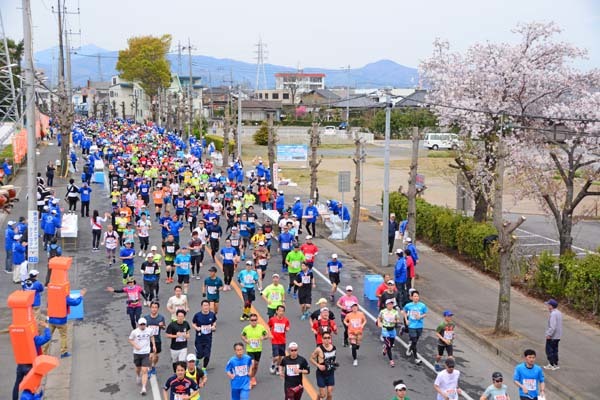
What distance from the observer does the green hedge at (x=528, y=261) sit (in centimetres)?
1708

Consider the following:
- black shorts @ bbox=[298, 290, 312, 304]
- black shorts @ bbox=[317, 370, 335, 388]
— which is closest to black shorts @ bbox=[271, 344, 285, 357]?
black shorts @ bbox=[317, 370, 335, 388]

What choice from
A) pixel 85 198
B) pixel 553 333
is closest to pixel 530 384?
pixel 553 333

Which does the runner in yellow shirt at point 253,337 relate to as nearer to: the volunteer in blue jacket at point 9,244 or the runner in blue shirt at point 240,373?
the runner in blue shirt at point 240,373

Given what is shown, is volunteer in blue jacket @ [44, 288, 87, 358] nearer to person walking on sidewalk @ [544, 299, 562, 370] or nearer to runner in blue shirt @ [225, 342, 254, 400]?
runner in blue shirt @ [225, 342, 254, 400]

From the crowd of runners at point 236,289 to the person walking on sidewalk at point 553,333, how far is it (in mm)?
1913

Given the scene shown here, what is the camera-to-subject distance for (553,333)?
43.3 feet

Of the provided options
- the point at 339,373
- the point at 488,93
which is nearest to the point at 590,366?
the point at 339,373

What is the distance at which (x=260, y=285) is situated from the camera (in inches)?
721

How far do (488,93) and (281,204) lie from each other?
8804 millimetres

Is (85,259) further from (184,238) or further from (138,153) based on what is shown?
(138,153)

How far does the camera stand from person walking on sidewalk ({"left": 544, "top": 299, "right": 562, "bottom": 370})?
13.1 meters

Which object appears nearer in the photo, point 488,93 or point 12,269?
point 12,269

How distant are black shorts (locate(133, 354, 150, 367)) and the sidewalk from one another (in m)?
6.67

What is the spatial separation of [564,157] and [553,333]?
1266 cm
